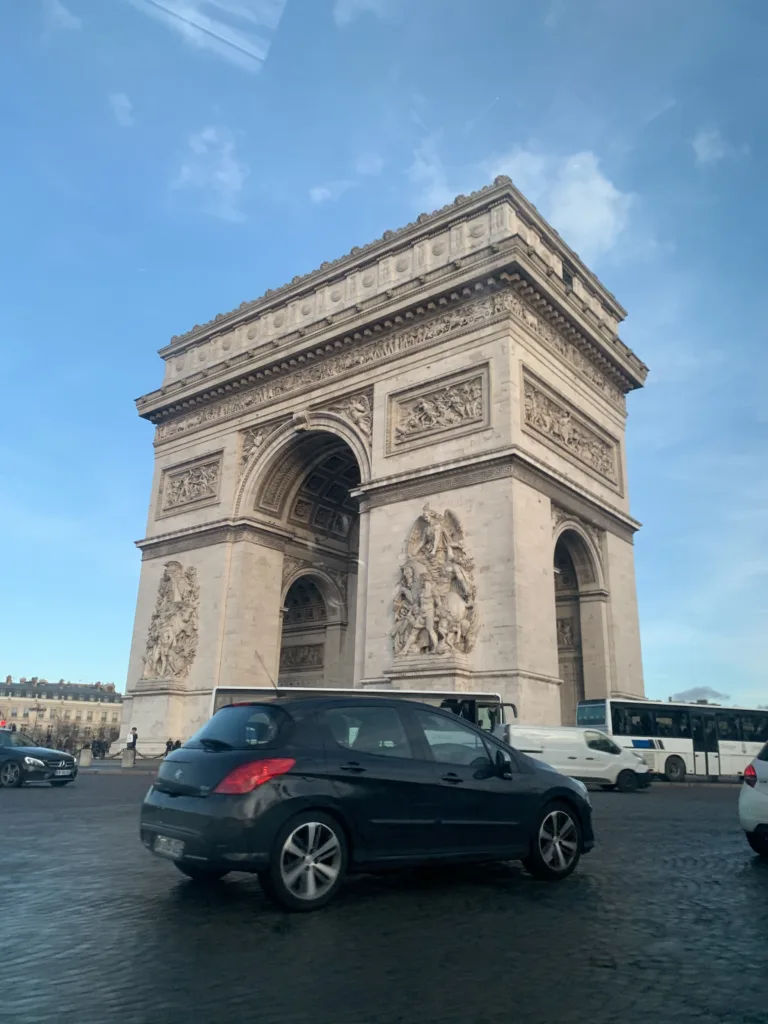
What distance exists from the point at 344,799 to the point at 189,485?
2714 centimetres

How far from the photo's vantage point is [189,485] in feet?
Answer: 102

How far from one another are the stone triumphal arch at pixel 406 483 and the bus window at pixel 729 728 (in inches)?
102

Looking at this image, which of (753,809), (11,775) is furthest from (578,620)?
(753,809)

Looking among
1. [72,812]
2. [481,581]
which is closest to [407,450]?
[481,581]

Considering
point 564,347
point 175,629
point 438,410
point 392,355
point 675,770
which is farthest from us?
point 175,629

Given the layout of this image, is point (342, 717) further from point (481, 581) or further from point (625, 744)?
point (625, 744)

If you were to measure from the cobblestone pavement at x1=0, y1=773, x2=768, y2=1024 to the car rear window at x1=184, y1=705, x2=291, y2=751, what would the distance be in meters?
0.96

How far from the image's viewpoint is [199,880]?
5824 mm

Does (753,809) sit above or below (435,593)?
below

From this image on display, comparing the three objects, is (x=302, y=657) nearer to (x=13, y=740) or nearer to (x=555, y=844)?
(x=13, y=740)

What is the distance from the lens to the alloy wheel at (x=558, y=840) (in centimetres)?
599

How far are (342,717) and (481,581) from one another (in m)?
15.8

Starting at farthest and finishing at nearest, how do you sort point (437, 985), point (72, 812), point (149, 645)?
point (149, 645) → point (72, 812) → point (437, 985)

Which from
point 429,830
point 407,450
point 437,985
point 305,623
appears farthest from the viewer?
point 305,623
